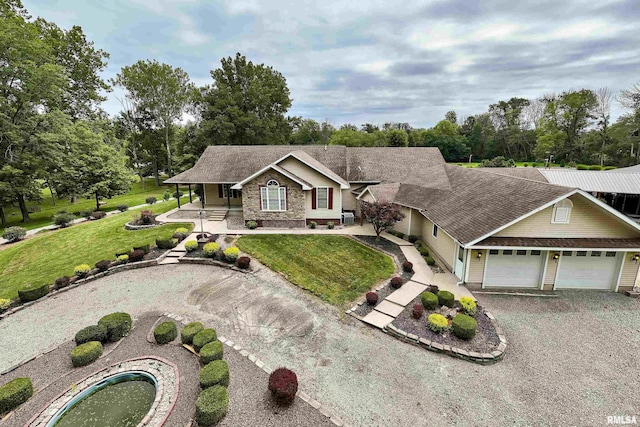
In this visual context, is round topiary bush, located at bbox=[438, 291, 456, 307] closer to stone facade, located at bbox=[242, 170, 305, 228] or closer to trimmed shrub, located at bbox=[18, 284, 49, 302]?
stone facade, located at bbox=[242, 170, 305, 228]

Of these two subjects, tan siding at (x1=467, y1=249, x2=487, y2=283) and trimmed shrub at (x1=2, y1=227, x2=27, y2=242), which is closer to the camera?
tan siding at (x1=467, y1=249, x2=487, y2=283)

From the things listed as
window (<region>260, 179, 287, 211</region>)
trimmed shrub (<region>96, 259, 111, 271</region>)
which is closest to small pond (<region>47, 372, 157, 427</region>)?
trimmed shrub (<region>96, 259, 111, 271</region>)

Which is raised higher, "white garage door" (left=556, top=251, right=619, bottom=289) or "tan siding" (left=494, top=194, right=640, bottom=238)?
"tan siding" (left=494, top=194, right=640, bottom=238)

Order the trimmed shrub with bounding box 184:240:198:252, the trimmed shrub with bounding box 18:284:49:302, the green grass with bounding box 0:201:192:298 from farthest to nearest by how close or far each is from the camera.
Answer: the trimmed shrub with bounding box 184:240:198:252 < the green grass with bounding box 0:201:192:298 < the trimmed shrub with bounding box 18:284:49:302

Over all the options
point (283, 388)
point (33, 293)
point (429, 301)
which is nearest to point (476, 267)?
point (429, 301)

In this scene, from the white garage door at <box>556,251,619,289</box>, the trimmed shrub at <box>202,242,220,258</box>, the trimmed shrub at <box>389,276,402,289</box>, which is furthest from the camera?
the trimmed shrub at <box>202,242,220,258</box>

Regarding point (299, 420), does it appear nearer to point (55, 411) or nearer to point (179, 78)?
point (55, 411)

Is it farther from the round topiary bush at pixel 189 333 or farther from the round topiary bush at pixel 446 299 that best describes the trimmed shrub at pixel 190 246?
the round topiary bush at pixel 446 299
